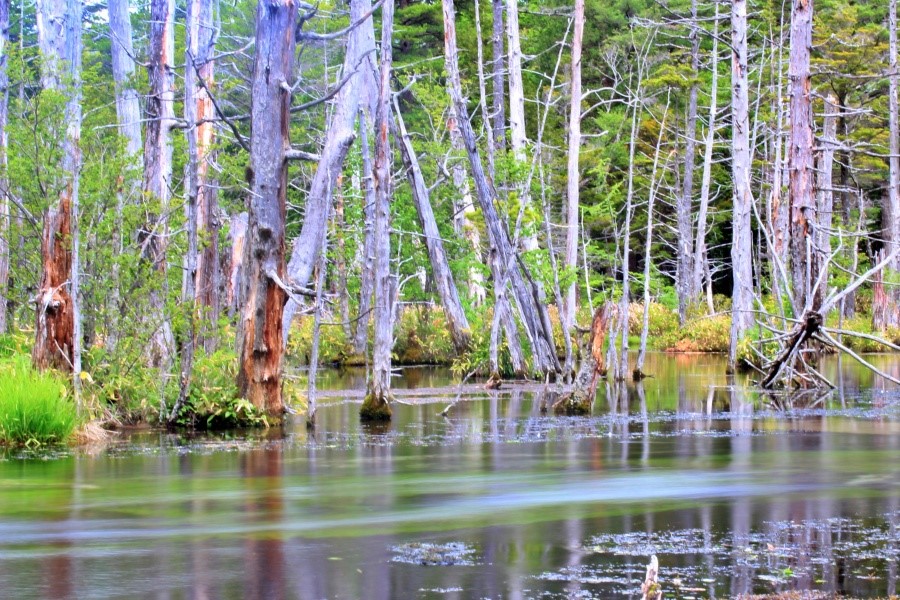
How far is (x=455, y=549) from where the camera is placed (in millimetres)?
8891

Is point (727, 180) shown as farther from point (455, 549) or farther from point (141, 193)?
point (455, 549)

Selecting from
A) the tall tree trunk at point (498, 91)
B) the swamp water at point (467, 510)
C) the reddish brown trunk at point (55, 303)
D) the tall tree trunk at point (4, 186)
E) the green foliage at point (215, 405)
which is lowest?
the swamp water at point (467, 510)

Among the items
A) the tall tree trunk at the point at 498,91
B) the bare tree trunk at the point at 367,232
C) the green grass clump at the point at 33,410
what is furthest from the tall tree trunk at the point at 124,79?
the tall tree trunk at the point at 498,91

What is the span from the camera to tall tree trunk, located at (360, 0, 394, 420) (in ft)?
56.7

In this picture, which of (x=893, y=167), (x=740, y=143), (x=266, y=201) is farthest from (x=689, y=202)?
(x=266, y=201)

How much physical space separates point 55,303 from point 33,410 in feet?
5.15

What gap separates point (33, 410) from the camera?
14.8 meters

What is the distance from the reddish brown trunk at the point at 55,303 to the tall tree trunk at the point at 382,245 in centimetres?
428

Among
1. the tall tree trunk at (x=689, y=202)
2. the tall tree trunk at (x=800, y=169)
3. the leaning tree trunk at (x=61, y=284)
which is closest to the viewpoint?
the leaning tree trunk at (x=61, y=284)

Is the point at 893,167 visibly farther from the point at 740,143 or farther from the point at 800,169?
the point at 800,169

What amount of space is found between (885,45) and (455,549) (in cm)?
3996

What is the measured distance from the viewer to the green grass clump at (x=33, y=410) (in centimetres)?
1441

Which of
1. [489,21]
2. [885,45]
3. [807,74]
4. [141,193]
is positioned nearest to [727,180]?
[885,45]

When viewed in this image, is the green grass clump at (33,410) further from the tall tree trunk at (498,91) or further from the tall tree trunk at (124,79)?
the tall tree trunk at (498,91)
